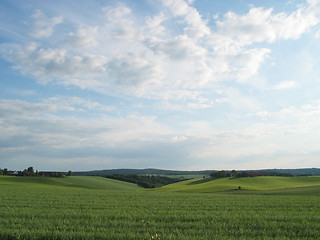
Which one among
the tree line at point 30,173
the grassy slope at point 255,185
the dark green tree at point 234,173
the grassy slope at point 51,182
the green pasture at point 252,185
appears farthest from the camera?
the dark green tree at point 234,173

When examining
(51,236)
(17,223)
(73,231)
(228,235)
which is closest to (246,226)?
(228,235)

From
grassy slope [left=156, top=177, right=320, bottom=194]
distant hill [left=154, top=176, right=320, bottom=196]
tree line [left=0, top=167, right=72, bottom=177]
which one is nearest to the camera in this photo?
distant hill [left=154, top=176, right=320, bottom=196]

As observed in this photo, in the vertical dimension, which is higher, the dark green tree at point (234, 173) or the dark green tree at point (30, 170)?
the dark green tree at point (30, 170)

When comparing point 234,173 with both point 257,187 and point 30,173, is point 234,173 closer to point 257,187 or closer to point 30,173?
point 257,187

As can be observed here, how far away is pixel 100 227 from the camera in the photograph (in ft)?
31.0

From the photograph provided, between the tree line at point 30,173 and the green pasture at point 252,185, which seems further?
the tree line at point 30,173

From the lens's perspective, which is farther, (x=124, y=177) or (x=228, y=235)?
(x=124, y=177)

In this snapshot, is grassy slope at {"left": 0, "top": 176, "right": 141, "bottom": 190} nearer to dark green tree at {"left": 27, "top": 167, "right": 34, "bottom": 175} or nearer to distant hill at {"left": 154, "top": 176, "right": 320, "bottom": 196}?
distant hill at {"left": 154, "top": 176, "right": 320, "bottom": 196}

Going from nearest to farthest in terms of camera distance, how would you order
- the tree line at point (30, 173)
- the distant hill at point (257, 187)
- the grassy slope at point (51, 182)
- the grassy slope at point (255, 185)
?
the distant hill at point (257, 187), the grassy slope at point (255, 185), the grassy slope at point (51, 182), the tree line at point (30, 173)

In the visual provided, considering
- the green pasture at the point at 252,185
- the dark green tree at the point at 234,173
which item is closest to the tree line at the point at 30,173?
the green pasture at the point at 252,185

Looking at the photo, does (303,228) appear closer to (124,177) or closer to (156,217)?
(156,217)

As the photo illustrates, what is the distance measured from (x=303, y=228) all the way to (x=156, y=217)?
6.06 metres

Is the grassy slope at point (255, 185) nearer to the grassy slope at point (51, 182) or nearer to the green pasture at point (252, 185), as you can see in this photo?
the green pasture at point (252, 185)

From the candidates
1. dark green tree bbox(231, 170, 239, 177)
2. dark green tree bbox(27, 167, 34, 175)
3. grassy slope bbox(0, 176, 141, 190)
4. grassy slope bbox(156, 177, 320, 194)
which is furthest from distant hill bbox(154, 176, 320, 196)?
dark green tree bbox(27, 167, 34, 175)
